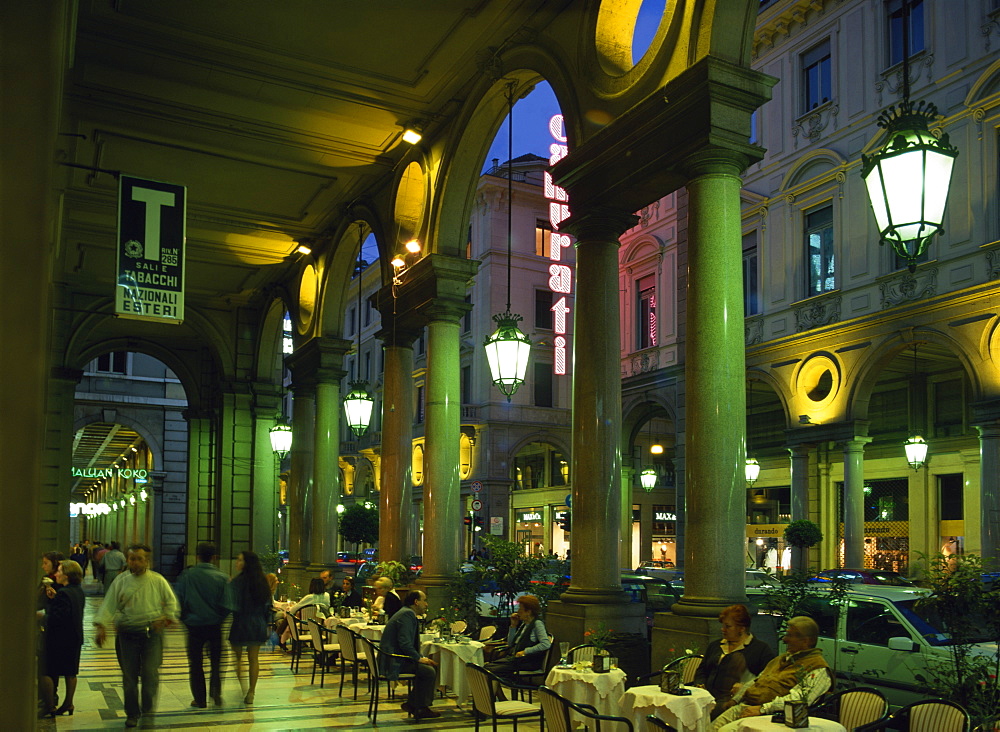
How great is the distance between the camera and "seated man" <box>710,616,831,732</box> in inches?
255

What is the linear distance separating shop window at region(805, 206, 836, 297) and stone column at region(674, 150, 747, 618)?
15.9 metres

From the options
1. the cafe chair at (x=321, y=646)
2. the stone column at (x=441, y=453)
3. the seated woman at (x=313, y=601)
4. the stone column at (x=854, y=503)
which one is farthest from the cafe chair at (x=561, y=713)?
the stone column at (x=854, y=503)

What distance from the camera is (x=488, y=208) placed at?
39281 mm

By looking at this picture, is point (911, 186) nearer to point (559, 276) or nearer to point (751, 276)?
point (751, 276)

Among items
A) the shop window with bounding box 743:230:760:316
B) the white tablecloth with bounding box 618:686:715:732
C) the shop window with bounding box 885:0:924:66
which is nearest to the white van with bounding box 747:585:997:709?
the white tablecloth with bounding box 618:686:715:732

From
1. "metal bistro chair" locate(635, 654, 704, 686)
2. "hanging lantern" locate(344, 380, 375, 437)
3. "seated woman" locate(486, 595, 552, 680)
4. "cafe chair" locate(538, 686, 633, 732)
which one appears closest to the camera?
"cafe chair" locate(538, 686, 633, 732)

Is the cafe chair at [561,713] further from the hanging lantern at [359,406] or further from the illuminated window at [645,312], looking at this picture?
the illuminated window at [645,312]

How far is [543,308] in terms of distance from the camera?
40438mm

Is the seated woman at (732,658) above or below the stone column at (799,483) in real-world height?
below

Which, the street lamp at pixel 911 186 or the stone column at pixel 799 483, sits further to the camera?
the stone column at pixel 799 483

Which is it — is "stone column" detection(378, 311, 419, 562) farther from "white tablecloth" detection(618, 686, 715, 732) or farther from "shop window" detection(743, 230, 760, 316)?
"shop window" detection(743, 230, 760, 316)

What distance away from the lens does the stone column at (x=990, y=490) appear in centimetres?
1752

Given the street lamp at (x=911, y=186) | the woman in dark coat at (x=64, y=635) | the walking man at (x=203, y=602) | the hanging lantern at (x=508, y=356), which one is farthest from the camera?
the hanging lantern at (x=508, y=356)

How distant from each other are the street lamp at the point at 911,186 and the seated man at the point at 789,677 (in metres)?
3.00
